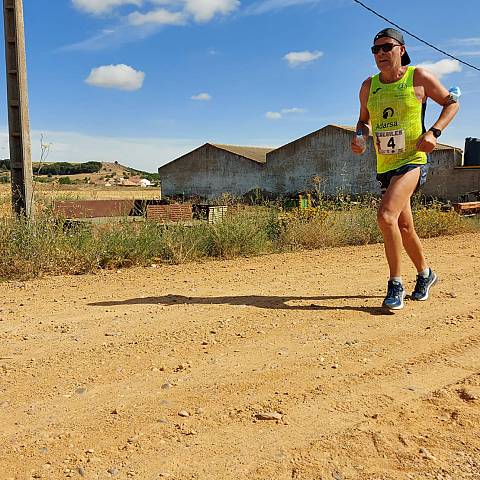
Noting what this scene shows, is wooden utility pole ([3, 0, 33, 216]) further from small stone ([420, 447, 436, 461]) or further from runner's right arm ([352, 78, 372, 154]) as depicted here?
small stone ([420, 447, 436, 461])

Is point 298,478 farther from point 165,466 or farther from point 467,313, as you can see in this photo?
point 467,313

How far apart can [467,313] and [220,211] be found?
16.0 ft

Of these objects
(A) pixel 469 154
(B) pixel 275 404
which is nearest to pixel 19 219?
(B) pixel 275 404

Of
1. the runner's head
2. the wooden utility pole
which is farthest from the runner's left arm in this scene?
the wooden utility pole

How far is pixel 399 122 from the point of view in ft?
15.1

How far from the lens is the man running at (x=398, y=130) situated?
4.48 metres

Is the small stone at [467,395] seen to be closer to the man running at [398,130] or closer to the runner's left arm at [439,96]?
the man running at [398,130]

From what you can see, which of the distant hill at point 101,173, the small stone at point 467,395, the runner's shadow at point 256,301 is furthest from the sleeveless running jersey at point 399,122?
the distant hill at point 101,173

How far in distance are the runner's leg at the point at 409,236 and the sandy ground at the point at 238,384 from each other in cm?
36

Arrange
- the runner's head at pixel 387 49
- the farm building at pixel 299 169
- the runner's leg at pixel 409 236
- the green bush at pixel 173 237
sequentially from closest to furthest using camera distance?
the runner's head at pixel 387 49, the runner's leg at pixel 409 236, the green bush at pixel 173 237, the farm building at pixel 299 169

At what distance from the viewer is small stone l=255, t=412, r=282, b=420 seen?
2592mm

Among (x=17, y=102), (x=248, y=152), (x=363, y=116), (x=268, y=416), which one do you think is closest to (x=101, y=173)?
(x=248, y=152)

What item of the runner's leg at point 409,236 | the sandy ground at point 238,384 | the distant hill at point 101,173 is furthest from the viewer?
the distant hill at point 101,173

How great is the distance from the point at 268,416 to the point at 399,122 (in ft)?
9.57
